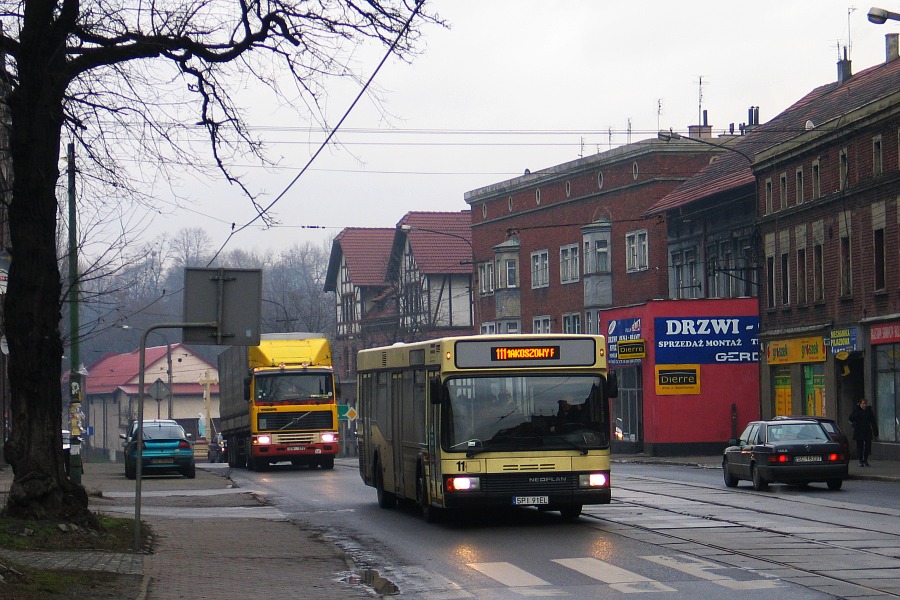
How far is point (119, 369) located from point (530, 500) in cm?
10126

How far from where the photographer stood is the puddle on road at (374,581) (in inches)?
515

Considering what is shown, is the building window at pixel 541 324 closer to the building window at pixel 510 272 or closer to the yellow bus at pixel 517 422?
the building window at pixel 510 272

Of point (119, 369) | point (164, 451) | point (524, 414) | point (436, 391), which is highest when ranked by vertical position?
point (119, 369)

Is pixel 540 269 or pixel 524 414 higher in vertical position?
pixel 540 269

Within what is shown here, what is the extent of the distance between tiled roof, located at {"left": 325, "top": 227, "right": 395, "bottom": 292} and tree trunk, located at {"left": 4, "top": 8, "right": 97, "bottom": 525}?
81135 millimetres

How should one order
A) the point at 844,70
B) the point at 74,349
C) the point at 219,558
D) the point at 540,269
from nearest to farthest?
the point at 219,558, the point at 74,349, the point at 844,70, the point at 540,269

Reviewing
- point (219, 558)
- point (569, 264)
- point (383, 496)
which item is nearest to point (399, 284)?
point (569, 264)

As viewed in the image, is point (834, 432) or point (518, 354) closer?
point (518, 354)

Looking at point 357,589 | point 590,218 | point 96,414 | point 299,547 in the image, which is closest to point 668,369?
point 590,218

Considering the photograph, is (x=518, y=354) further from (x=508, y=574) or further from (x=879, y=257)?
(x=879, y=257)

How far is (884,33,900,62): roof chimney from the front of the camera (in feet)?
162

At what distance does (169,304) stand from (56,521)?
118299mm

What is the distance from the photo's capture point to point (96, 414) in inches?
4845

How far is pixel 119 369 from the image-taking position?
381 feet
